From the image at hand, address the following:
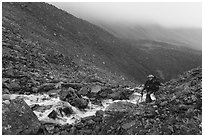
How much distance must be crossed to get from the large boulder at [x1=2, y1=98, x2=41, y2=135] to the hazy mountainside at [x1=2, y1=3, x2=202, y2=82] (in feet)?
110

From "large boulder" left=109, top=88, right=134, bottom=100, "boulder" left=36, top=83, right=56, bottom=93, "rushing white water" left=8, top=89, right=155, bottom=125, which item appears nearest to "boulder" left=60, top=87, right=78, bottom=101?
"rushing white water" left=8, top=89, right=155, bottom=125

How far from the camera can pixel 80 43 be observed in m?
73.1

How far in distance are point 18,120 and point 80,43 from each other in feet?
191

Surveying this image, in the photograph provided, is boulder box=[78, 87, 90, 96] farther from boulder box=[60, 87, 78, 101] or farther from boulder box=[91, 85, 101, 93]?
boulder box=[60, 87, 78, 101]

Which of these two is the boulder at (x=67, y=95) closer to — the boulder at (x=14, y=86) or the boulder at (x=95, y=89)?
the boulder at (x=95, y=89)

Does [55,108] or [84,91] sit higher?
[84,91]

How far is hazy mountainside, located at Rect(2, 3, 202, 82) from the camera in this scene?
5728 centimetres

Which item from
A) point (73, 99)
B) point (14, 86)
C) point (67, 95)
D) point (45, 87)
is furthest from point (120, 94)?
point (14, 86)

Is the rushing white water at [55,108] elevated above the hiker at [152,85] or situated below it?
below

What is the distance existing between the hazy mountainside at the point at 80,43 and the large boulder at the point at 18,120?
33.6 meters

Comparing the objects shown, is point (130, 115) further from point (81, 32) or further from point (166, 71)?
point (166, 71)

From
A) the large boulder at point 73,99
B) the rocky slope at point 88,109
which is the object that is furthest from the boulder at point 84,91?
the large boulder at point 73,99

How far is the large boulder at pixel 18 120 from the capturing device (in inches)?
589

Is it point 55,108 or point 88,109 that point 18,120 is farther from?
point 88,109
